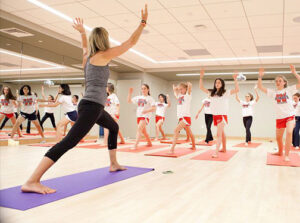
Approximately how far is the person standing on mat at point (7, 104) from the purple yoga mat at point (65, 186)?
4504 millimetres

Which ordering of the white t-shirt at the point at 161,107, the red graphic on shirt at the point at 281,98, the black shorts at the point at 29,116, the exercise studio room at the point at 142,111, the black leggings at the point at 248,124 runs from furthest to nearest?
the white t-shirt at the point at 161,107, the black leggings at the point at 248,124, the black shorts at the point at 29,116, the red graphic on shirt at the point at 281,98, the exercise studio room at the point at 142,111

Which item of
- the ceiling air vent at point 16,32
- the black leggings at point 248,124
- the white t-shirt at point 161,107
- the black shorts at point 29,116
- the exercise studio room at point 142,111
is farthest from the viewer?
the white t-shirt at point 161,107

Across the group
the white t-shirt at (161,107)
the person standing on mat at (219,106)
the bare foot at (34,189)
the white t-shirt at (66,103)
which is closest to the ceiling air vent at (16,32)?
the white t-shirt at (66,103)

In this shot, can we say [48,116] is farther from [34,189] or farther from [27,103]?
[34,189]

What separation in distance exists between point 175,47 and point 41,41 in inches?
147

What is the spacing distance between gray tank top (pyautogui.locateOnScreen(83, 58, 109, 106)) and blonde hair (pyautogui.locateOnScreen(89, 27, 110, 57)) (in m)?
0.15

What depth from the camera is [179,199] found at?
2355 millimetres

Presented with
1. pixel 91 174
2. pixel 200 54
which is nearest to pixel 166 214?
pixel 91 174

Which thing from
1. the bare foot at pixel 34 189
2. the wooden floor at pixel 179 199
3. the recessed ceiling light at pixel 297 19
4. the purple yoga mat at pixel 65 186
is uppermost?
the recessed ceiling light at pixel 297 19

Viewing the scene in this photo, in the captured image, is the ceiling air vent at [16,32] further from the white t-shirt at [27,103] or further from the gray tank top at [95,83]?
the gray tank top at [95,83]

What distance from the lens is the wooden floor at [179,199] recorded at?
1866 millimetres

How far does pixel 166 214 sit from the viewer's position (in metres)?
1.95

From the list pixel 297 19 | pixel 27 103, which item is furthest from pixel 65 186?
pixel 297 19

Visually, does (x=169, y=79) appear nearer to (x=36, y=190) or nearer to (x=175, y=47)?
(x=175, y=47)
